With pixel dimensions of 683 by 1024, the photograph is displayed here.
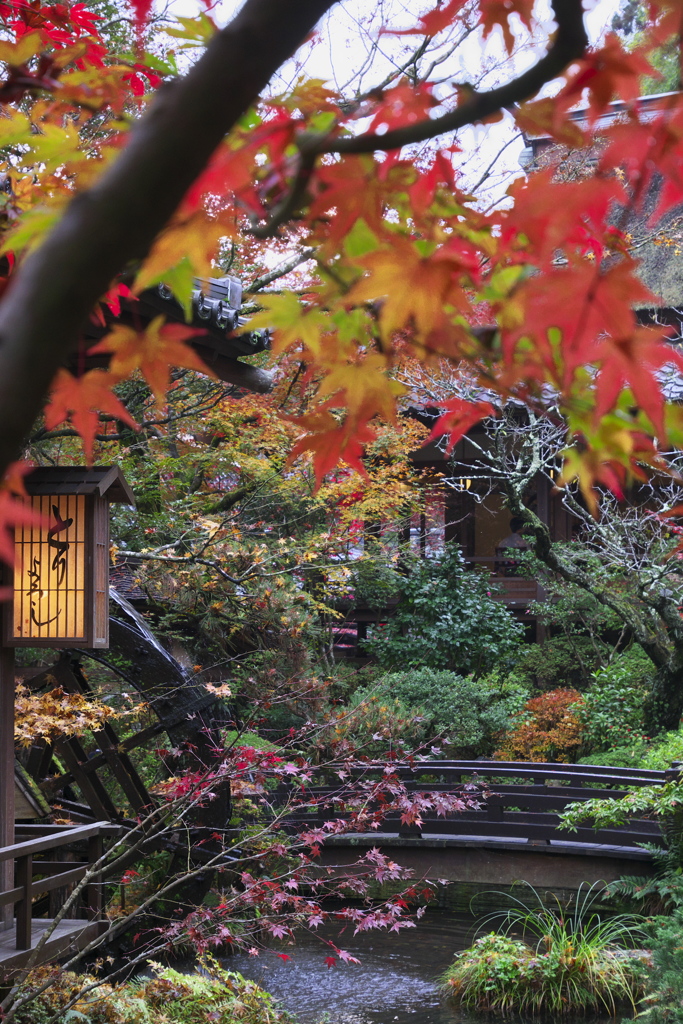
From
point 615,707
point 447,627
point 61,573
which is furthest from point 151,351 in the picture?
point 447,627

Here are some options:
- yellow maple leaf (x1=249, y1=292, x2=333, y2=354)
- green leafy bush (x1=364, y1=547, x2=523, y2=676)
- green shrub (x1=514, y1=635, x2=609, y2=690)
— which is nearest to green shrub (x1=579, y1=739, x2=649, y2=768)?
green shrub (x1=514, y1=635, x2=609, y2=690)

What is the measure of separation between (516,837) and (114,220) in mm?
10088

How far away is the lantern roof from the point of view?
433cm

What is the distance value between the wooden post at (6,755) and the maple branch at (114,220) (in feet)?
13.4

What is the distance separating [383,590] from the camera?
14133 mm

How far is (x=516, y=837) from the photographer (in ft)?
32.4

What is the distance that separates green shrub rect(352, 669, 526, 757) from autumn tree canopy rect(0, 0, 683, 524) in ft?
33.9

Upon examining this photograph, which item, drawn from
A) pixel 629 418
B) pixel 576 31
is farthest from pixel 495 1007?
pixel 576 31

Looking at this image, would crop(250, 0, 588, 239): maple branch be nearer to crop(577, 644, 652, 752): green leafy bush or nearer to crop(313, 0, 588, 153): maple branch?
crop(313, 0, 588, 153): maple branch

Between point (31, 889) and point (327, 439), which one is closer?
point (327, 439)

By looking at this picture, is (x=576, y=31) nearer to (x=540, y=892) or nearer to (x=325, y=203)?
(x=325, y=203)

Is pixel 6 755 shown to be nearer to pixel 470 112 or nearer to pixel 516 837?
pixel 470 112

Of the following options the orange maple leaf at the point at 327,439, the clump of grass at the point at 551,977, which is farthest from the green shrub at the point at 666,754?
the orange maple leaf at the point at 327,439

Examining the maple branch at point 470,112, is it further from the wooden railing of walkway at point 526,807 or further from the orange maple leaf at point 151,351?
the wooden railing of walkway at point 526,807
